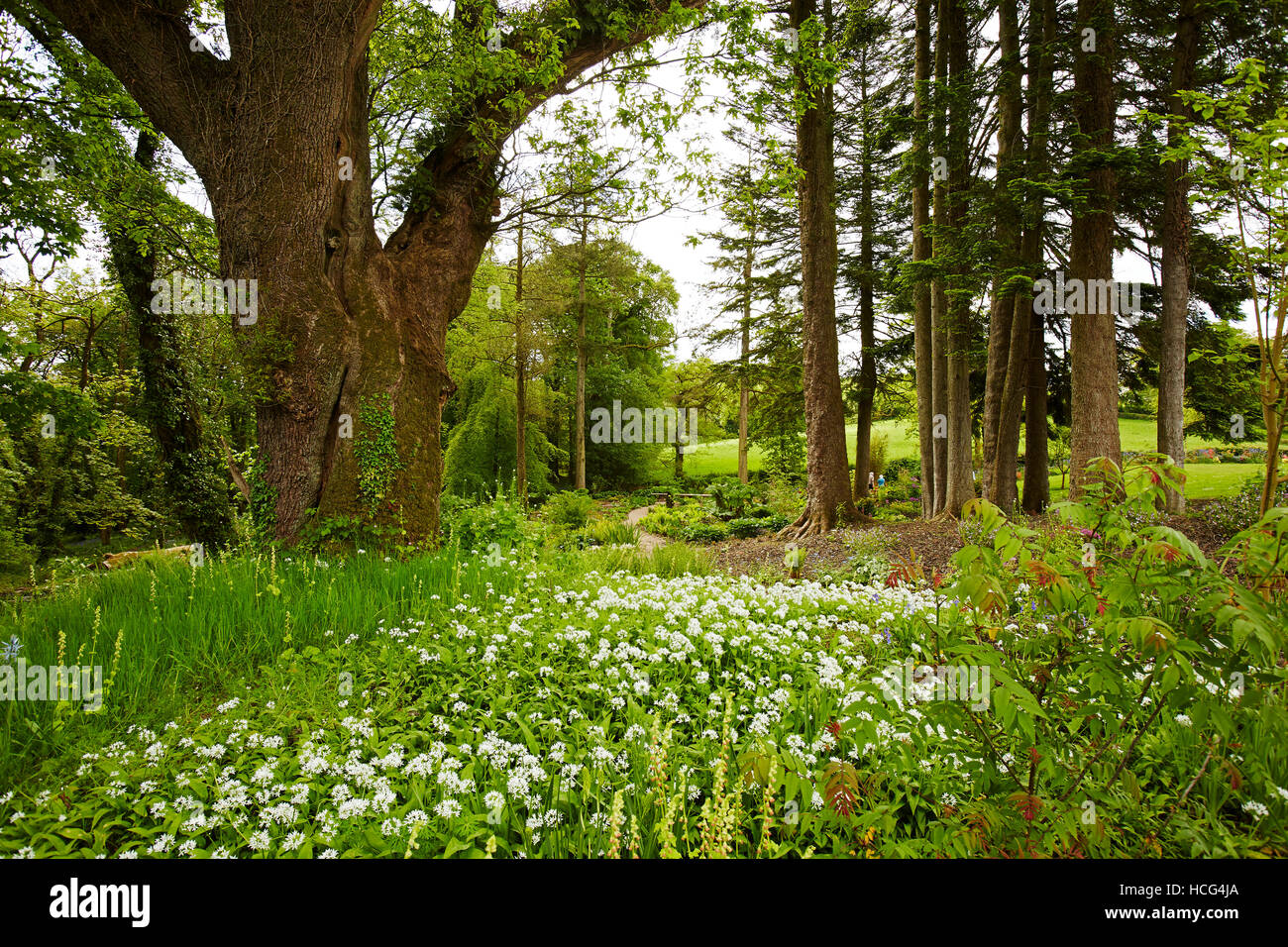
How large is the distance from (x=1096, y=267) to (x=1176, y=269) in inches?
90.0

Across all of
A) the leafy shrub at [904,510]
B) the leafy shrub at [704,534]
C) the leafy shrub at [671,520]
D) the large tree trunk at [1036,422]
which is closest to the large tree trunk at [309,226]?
the leafy shrub at [704,534]

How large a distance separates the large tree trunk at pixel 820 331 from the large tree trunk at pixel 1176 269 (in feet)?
16.3

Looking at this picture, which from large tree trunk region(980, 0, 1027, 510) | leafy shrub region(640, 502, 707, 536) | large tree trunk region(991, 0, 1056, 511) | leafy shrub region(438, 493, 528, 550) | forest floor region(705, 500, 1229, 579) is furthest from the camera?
leafy shrub region(640, 502, 707, 536)

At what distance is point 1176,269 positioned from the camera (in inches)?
362

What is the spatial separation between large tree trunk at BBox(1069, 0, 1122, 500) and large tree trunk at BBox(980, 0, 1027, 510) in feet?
2.97

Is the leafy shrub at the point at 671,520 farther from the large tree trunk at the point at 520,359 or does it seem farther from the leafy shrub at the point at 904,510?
the large tree trunk at the point at 520,359

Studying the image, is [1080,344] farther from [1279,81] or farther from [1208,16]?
[1208,16]

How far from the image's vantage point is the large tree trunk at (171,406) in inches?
438

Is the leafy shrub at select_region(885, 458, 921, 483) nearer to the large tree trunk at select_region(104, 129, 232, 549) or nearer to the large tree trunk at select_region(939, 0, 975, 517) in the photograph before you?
the large tree trunk at select_region(939, 0, 975, 517)

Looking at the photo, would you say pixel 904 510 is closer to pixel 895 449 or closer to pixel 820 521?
pixel 820 521

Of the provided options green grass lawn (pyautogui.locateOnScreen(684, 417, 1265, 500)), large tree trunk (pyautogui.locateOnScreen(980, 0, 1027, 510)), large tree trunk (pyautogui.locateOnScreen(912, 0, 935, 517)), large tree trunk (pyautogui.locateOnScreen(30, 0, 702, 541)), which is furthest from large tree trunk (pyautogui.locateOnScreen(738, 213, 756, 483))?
large tree trunk (pyautogui.locateOnScreen(30, 0, 702, 541))

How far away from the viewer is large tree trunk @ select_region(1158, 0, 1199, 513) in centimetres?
866

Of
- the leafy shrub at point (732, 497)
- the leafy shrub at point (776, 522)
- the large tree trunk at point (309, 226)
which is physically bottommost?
the leafy shrub at point (776, 522)
